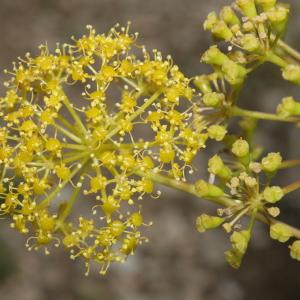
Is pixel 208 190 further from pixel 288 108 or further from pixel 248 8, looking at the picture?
pixel 248 8

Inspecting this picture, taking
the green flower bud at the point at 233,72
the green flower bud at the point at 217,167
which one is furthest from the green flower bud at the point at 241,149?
the green flower bud at the point at 233,72

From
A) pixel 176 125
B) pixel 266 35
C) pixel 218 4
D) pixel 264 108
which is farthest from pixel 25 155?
pixel 218 4

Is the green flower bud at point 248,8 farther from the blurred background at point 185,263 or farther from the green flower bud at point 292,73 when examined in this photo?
the blurred background at point 185,263

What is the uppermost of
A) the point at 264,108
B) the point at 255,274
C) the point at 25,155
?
the point at 264,108

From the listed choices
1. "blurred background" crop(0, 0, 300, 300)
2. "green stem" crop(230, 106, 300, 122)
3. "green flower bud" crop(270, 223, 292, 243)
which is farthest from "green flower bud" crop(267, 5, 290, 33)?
"blurred background" crop(0, 0, 300, 300)

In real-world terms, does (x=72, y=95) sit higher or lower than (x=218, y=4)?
lower

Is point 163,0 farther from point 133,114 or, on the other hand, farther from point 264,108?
point 133,114

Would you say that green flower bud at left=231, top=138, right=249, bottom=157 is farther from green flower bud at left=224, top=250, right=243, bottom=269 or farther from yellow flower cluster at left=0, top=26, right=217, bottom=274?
green flower bud at left=224, top=250, right=243, bottom=269
